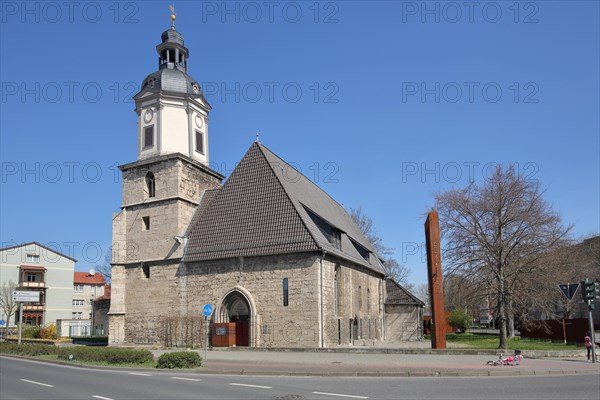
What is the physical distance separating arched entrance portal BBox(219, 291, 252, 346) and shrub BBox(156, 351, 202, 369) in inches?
446

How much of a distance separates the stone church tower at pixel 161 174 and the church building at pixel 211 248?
73 mm

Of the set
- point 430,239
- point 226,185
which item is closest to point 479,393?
point 430,239

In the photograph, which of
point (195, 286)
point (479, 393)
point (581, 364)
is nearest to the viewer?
point (479, 393)

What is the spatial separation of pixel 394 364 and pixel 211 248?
16560 mm

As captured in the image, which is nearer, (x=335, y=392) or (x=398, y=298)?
(x=335, y=392)

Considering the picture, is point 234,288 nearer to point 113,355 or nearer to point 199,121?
point 113,355

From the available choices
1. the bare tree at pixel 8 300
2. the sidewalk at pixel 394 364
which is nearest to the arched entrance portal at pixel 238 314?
the sidewalk at pixel 394 364

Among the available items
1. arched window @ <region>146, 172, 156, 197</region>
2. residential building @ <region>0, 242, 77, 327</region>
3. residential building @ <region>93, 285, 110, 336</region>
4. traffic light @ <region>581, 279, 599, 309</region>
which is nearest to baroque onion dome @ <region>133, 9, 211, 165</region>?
arched window @ <region>146, 172, 156, 197</region>

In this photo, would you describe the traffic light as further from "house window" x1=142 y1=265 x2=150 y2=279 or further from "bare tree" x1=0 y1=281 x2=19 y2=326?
"bare tree" x1=0 y1=281 x2=19 y2=326

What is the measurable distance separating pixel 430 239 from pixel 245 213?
39.8ft

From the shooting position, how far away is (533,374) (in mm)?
16500

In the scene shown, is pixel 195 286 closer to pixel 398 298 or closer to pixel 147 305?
pixel 147 305

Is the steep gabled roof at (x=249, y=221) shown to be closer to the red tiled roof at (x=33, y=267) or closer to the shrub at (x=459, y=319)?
the shrub at (x=459, y=319)

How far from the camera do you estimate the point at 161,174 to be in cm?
3522
